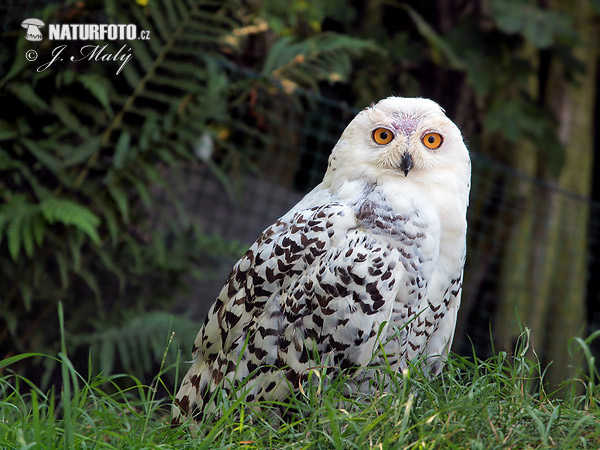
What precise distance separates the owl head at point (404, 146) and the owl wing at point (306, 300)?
0.19 meters

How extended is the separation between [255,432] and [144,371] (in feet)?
7.80

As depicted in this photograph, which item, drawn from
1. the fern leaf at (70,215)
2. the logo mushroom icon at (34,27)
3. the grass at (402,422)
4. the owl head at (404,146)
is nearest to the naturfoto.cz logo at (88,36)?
the logo mushroom icon at (34,27)

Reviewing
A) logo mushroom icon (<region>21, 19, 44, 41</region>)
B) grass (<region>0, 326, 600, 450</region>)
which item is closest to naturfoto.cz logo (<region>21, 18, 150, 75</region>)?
logo mushroom icon (<region>21, 19, 44, 41</region>)

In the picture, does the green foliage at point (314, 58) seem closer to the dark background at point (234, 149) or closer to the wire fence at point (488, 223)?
the dark background at point (234, 149)

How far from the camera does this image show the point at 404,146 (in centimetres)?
242

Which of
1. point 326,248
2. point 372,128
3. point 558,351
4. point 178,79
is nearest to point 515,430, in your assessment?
point 326,248

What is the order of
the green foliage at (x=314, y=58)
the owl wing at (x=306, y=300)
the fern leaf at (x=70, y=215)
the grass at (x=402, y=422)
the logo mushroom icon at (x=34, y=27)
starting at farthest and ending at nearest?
the green foliage at (x=314, y=58), the logo mushroom icon at (x=34, y=27), the fern leaf at (x=70, y=215), the owl wing at (x=306, y=300), the grass at (x=402, y=422)

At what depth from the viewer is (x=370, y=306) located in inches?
89.7

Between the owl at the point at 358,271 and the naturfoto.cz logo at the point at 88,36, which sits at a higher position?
the naturfoto.cz logo at the point at 88,36

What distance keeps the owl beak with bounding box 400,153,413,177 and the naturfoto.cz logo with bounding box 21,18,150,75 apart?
2286 mm

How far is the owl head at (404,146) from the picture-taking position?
96.0 inches

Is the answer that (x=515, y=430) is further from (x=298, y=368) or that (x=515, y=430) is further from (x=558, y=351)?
(x=558, y=351)

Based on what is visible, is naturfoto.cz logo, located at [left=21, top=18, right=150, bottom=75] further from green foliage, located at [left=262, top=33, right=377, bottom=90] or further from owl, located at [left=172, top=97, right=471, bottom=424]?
owl, located at [left=172, top=97, right=471, bottom=424]

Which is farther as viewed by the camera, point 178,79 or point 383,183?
point 178,79
